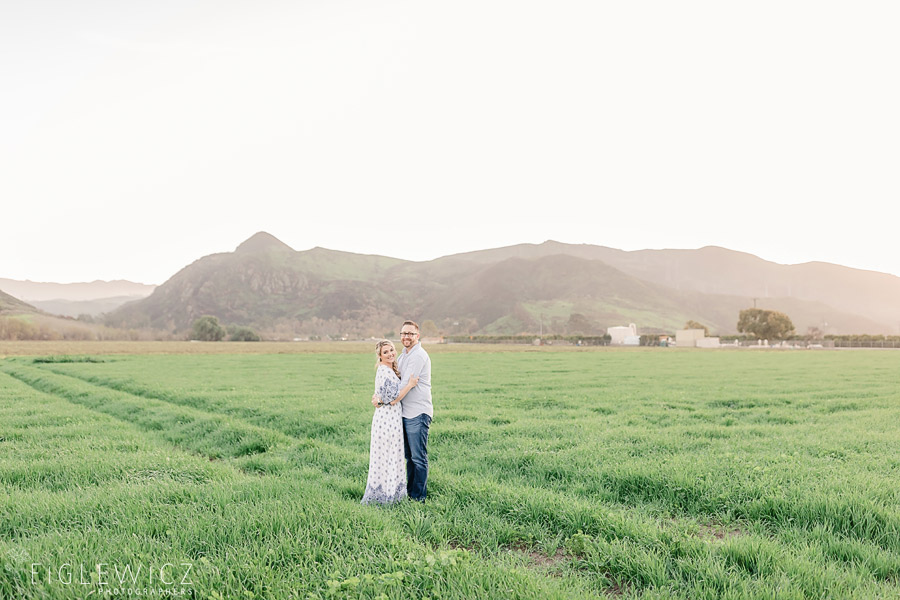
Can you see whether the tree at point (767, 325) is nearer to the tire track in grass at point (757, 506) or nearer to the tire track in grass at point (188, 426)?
the tire track in grass at point (188, 426)

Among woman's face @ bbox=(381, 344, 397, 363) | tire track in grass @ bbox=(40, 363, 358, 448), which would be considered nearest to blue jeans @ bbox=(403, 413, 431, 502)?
woman's face @ bbox=(381, 344, 397, 363)

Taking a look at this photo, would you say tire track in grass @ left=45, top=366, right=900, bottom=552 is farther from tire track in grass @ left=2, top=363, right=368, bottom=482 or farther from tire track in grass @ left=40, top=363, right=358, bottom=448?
tire track in grass @ left=40, top=363, right=358, bottom=448

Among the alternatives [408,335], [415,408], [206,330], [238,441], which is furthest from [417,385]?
[206,330]

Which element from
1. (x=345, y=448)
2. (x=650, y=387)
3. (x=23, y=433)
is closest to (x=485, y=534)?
(x=345, y=448)

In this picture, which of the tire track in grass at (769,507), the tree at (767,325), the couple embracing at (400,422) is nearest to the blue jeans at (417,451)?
Result: the couple embracing at (400,422)

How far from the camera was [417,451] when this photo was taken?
304 inches

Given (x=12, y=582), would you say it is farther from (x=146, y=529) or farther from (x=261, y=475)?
(x=261, y=475)

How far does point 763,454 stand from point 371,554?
27.0ft

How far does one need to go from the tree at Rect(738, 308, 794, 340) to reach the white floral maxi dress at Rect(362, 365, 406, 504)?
514 ft

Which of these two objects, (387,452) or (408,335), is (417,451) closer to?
(387,452)

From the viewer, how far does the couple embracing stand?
743cm

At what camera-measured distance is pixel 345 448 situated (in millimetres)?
11461

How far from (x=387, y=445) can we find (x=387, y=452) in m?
0.10

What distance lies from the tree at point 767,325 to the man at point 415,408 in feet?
513
